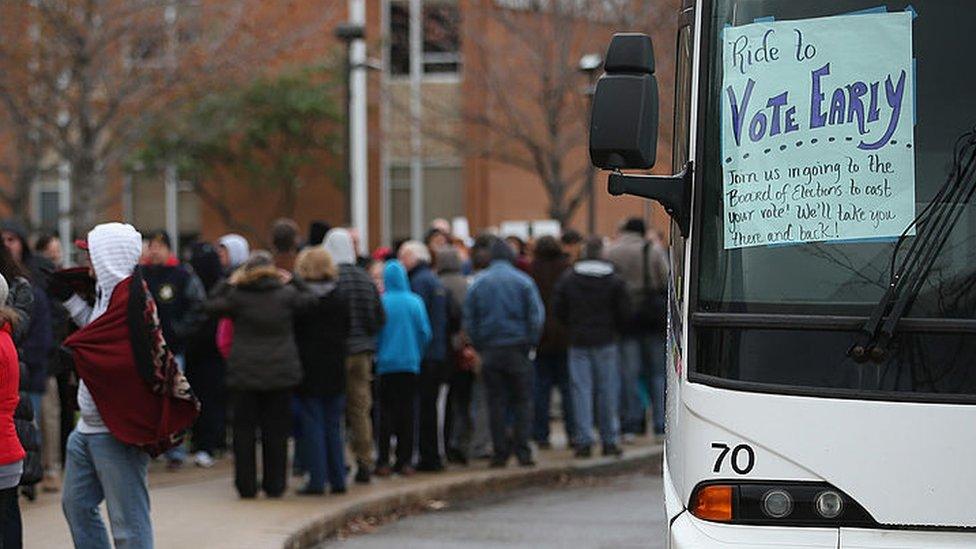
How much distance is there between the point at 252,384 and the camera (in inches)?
467

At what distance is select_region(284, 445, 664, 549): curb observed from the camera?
11438 millimetres

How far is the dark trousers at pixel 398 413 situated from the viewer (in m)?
13.7

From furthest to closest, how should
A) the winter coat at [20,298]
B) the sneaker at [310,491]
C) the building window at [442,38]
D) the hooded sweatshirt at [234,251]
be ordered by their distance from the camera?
1. the building window at [442,38]
2. the hooded sweatshirt at [234,251]
3. the sneaker at [310,491]
4. the winter coat at [20,298]

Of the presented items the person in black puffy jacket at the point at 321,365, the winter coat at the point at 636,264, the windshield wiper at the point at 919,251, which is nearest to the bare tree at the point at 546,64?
the winter coat at the point at 636,264

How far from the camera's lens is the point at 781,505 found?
18.7 ft

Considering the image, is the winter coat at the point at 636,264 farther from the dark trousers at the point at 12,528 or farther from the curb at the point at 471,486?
the dark trousers at the point at 12,528

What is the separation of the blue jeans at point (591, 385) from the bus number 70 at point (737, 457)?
918cm

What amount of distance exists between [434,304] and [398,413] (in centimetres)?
113

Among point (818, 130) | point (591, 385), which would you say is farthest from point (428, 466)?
point (818, 130)

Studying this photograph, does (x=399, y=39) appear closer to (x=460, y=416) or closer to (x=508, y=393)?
(x=460, y=416)

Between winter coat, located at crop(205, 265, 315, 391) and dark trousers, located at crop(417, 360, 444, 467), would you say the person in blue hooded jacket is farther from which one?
winter coat, located at crop(205, 265, 315, 391)

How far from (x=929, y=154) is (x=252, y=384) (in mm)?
6956

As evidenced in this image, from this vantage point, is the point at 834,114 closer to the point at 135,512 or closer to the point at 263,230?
the point at 135,512

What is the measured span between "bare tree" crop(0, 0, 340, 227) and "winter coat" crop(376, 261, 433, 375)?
1191 centimetres
